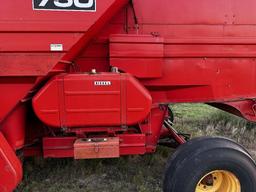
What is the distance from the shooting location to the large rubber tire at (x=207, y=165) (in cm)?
318

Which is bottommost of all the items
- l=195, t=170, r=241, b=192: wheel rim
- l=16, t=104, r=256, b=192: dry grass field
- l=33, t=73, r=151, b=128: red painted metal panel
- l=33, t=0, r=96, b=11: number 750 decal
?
l=16, t=104, r=256, b=192: dry grass field

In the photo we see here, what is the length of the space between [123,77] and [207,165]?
107cm

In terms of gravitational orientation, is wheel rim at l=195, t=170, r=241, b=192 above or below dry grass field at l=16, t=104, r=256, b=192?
above

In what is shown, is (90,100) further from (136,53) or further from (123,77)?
(136,53)

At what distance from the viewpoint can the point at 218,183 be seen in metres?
3.43

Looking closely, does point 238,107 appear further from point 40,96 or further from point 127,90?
point 40,96

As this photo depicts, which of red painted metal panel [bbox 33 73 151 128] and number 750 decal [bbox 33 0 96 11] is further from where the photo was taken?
red painted metal panel [bbox 33 73 151 128]

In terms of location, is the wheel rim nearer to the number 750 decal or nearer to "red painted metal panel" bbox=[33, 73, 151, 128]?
"red painted metal panel" bbox=[33, 73, 151, 128]

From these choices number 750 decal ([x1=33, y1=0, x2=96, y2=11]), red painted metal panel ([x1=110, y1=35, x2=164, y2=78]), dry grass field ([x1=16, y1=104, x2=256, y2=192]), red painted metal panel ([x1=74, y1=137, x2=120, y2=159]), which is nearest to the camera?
number 750 decal ([x1=33, y1=0, x2=96, y2=11])

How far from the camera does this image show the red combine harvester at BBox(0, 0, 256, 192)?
300 cm

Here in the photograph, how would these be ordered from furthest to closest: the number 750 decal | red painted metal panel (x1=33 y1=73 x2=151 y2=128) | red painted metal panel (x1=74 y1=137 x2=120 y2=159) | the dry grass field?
the dry grass field, red painted metal panel (x1=74 y1=137 x2=120 y2=159), red painted metal panel (x1=33 y1=73 x2=151 y2=128), the number 750 decal

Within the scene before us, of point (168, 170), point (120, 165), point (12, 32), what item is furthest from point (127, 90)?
point (120, 165)

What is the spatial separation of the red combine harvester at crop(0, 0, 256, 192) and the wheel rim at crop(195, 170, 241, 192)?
10 millimetres

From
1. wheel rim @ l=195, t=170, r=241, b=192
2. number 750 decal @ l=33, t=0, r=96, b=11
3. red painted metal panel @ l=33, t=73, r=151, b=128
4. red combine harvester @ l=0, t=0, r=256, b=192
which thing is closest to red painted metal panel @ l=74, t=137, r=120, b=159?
red combine harvester @ l=0, t=0, r=256, b=192
